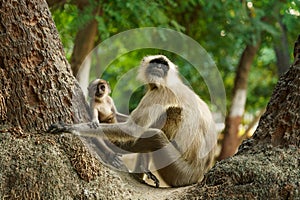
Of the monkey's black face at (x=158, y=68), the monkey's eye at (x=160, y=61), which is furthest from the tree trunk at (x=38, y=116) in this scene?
the monkey's eye at (x=160, y=61)

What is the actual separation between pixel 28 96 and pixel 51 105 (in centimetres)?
15

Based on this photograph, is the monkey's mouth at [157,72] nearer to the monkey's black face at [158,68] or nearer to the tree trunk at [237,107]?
the monkey's black face at [158,68]

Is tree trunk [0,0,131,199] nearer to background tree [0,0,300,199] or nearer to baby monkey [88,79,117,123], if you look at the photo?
background tree [0,0,300,199]

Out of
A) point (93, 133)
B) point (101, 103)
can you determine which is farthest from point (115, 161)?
point (101, 103)

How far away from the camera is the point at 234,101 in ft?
31.1

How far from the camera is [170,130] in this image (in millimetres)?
4789

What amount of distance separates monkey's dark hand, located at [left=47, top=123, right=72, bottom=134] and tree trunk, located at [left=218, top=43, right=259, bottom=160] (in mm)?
6528

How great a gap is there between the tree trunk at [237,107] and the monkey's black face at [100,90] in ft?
14.9

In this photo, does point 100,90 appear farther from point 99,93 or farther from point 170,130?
point 170,130

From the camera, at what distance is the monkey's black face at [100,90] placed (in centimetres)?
519

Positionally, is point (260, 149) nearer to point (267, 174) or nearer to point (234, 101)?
point (267, 174)

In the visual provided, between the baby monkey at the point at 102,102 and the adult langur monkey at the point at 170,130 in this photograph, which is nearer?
the adult langur monkey at the point at 170,130

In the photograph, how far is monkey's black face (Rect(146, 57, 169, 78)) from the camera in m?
5.12

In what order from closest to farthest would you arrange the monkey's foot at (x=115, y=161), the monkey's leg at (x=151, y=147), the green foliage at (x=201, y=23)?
1. the monkey's foot at (x=115, y=161)
2. the monkey's leg at (x=151, y=147)
3. the green foliage at (x=201, y=23)
